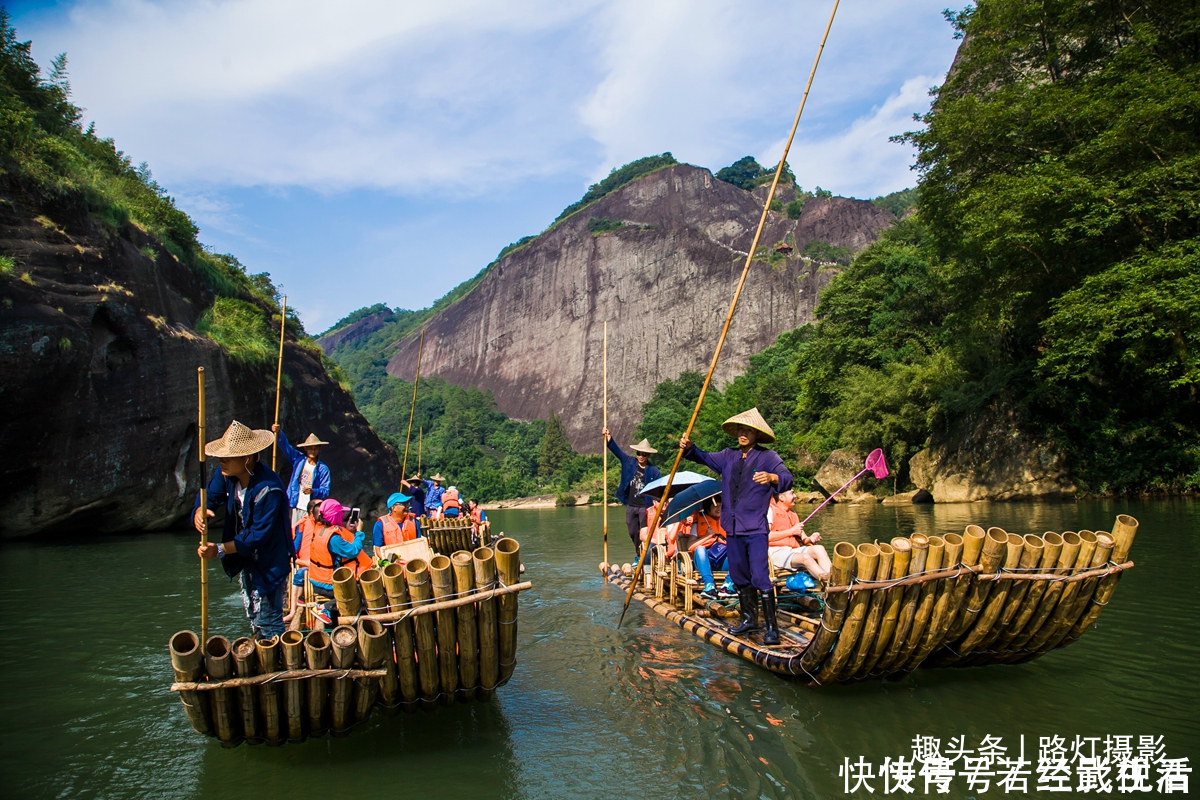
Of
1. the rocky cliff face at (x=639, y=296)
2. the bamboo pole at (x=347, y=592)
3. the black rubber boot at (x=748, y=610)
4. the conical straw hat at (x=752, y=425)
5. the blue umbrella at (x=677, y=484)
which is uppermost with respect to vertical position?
the rocky cliff face at (x=639, y=296)

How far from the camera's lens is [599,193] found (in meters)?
99.7

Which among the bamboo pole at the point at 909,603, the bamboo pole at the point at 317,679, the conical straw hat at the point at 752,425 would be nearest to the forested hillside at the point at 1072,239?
the conical straw hat at the point at 752,425

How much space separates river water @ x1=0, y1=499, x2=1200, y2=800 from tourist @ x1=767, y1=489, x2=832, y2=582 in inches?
41.1

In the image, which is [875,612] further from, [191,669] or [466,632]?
[191,669]

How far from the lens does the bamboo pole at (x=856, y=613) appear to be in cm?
425

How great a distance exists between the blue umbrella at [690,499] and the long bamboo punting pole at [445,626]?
13.0 ft

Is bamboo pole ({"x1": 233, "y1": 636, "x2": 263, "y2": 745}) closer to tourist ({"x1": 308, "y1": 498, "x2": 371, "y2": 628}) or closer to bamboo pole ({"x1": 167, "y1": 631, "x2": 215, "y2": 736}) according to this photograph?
bamboo pole ({"x1": 167, "y1": 631, "x2": 215, "y2": 736})

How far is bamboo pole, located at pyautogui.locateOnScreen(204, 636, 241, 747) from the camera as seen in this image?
3.57 metres

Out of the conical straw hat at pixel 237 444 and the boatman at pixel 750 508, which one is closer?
the conical straw hat at pixel 237 444

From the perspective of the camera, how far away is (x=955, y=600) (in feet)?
14.7

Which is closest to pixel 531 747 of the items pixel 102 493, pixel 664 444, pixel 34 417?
pixel 34 417

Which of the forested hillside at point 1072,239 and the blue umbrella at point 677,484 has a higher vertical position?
the forested hillside at point 1072,239

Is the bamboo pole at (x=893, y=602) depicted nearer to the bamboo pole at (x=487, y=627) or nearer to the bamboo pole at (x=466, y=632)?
the bamboo pole at (x=487, y=627)

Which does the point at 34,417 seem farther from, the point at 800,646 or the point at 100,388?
the point at 800,646
